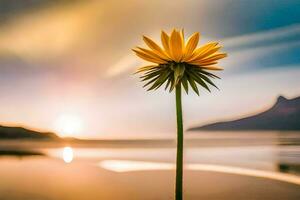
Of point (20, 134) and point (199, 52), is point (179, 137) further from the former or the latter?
point (20, 134)

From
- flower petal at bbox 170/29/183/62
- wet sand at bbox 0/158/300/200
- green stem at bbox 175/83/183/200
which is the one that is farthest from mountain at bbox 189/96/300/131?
flower petal at bbox 170/29/183/62

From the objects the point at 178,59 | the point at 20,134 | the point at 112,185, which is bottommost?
the point at 112,185

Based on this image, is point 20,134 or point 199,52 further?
point 20,134

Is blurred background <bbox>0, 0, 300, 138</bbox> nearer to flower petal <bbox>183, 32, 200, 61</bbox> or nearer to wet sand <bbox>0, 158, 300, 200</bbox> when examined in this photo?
wet sand <bbox>0, 158, 300, 200</bbox>

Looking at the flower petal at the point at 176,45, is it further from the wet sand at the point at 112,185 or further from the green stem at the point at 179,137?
the wet sand at the point at 112,185

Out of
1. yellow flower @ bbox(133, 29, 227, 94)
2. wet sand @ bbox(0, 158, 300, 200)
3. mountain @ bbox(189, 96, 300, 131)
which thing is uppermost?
yellow flower @ bbox(133, 29, 227, 94)

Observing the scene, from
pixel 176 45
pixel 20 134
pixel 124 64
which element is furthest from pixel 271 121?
pixel 20 134

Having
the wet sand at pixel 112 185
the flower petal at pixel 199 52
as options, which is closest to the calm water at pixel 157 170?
the wet sand at pixel 112 185

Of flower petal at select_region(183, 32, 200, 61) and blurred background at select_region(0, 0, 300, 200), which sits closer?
flower petal at select_region(183, 32, 200, 61)
